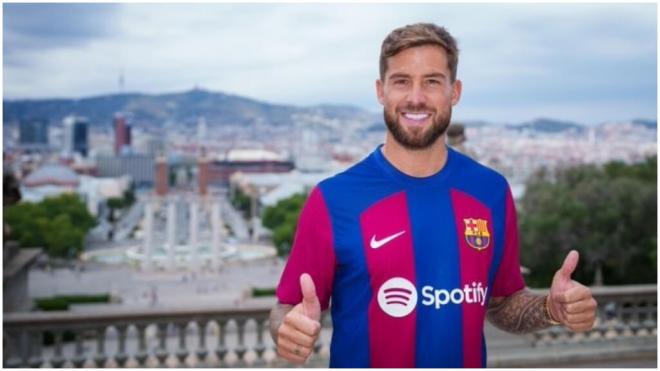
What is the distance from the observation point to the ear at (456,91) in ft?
6.12

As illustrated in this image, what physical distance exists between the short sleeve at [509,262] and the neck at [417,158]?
0.22m

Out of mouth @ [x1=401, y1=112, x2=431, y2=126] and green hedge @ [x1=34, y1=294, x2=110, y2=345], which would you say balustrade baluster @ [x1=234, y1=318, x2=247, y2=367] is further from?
green hedge @ [x1=34, y1=294, x2=110, y2=345]

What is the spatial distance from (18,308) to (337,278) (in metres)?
6.67

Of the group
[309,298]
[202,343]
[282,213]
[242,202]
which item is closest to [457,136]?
[202,343]

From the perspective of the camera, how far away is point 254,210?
61656mm

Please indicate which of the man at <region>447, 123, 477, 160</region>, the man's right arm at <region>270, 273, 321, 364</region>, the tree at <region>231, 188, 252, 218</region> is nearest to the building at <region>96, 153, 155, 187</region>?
the tree at <region>231, 188, 252, 218</region>

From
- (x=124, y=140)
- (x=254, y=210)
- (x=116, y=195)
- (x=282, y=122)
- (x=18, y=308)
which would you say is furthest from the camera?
(x=282, y=122)

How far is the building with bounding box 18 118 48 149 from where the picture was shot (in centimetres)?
11256

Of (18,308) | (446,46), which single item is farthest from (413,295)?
(18,308)

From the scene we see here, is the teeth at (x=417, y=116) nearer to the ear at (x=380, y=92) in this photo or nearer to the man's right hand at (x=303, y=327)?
the ear at (x=380, y=92)

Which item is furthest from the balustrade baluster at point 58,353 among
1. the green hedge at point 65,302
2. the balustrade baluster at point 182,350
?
the green hedge at point 65,302

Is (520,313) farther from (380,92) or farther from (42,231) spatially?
(42,231)

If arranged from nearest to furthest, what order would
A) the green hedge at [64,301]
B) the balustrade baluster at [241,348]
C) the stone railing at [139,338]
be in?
the stone railing at [139,338] < the balustrade baluster at [241,348] < the green hedge at [64,301]

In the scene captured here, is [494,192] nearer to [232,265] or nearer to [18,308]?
[18,308]
